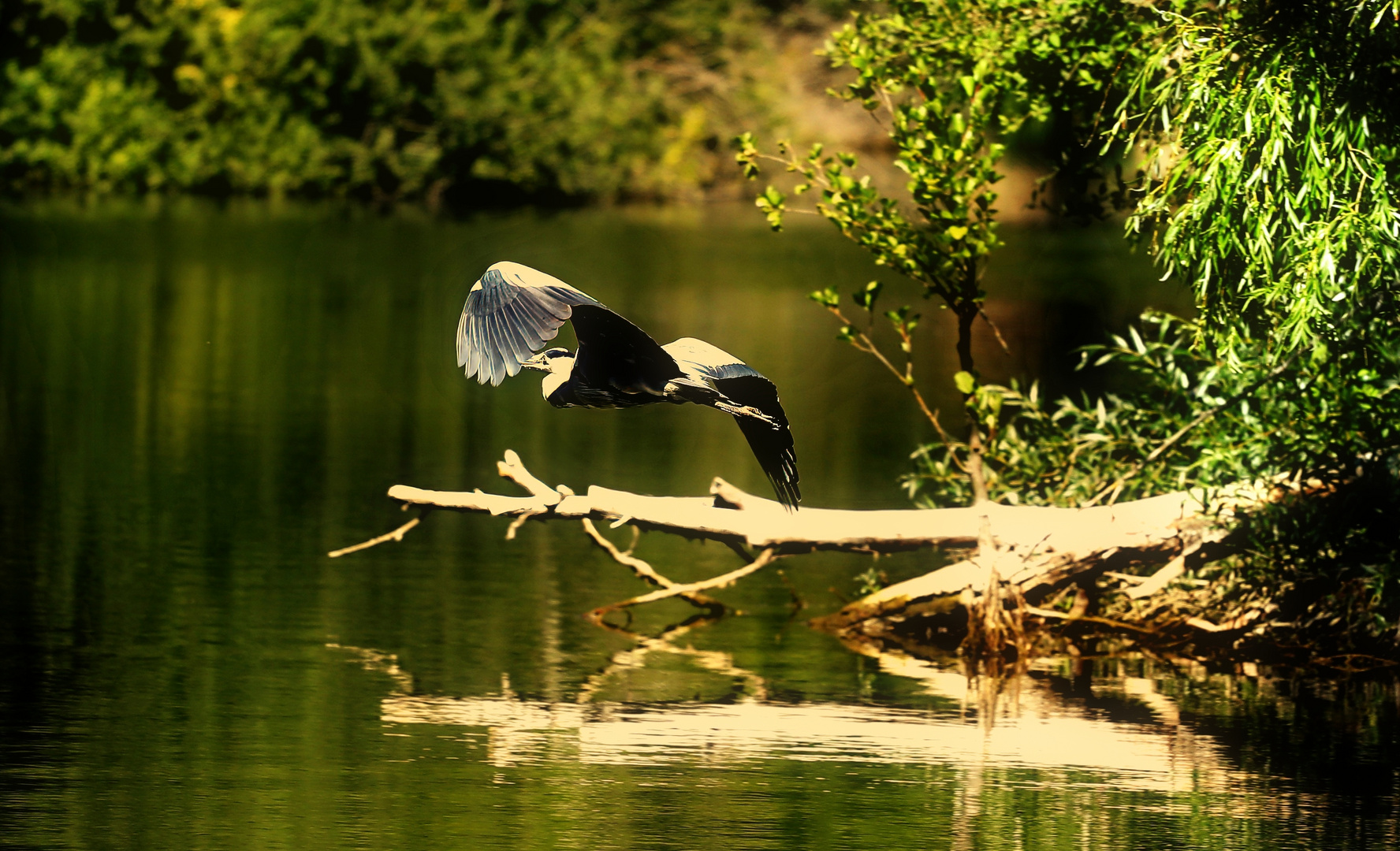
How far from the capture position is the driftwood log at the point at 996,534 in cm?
1341

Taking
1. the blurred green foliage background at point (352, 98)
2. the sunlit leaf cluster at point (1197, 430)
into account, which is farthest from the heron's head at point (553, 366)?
the blurred green foliage background at point (352, 98)

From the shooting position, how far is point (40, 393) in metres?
28.0

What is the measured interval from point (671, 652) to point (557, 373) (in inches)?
227

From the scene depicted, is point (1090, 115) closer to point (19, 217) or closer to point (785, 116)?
point (19, 217)

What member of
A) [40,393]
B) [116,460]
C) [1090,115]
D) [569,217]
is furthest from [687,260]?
[1090,115]

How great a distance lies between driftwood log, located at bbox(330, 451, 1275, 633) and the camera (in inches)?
528

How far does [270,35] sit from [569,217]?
35.9 feet

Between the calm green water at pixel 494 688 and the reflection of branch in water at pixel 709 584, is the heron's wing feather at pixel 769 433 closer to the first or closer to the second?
the calm green water at pixel 494 688

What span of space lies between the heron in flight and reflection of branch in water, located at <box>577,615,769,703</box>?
4548 mm

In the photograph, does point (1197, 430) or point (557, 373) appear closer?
point (557, 373)

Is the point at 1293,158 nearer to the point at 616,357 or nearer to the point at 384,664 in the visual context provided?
the point at 616,357

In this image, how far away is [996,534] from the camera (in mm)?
13977

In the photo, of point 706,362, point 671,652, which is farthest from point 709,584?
point 706,362

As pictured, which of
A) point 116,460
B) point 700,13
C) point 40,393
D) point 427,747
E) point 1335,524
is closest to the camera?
point 427,747
